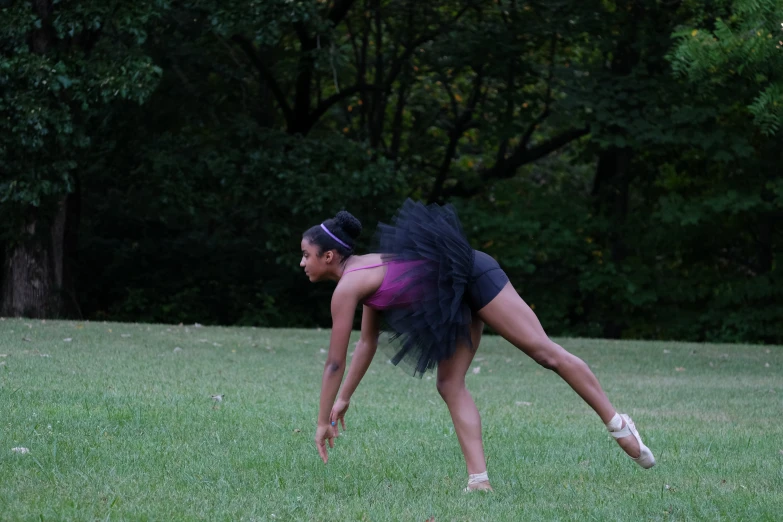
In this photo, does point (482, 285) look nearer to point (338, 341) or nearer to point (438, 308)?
point (438, 308)

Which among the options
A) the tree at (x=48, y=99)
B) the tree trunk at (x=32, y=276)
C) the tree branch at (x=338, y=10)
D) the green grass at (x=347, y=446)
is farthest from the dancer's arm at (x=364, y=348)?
the tree branch at (x=338, y=10)

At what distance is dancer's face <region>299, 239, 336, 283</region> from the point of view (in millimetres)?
5113

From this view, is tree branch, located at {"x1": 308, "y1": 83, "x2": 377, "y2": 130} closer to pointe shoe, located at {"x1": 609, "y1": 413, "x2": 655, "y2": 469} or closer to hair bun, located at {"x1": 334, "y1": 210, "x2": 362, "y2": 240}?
hair bun, located at {"x1": 334, "y1": 210, "x2": 362, "y2": 240}

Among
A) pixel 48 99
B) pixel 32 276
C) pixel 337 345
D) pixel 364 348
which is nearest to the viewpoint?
pixel 337 345

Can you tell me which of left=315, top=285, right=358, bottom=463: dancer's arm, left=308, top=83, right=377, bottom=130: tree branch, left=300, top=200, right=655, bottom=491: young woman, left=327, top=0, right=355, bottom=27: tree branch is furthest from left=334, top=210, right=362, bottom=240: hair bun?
left=308, top=83, right=377, bottom=130: tree branch

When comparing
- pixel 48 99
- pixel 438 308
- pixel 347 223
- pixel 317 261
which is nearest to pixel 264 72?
pixel 48 99

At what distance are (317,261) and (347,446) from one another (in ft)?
6.26

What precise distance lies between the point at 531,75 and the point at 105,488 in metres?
19.5

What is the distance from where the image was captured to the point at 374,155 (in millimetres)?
22734

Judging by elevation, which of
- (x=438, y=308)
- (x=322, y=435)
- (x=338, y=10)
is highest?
(x=338, y=10)

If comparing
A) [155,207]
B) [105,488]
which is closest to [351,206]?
[155,207]

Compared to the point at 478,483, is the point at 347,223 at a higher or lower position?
higher

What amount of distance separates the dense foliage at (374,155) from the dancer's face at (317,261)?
11.5 m

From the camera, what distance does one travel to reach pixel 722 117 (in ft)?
70.2
